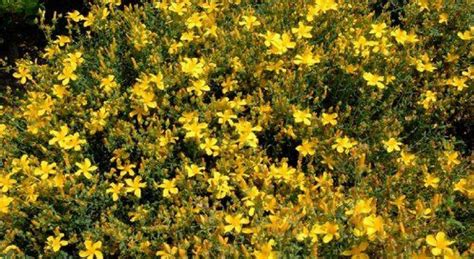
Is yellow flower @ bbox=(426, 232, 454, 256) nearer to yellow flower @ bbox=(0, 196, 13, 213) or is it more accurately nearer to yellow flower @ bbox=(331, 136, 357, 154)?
yellow flower @ bbox=(331, 136, 357, 154)

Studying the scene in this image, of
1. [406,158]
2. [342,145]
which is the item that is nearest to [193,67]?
[342,145]

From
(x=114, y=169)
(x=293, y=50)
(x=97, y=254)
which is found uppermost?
(x=293, y=50)

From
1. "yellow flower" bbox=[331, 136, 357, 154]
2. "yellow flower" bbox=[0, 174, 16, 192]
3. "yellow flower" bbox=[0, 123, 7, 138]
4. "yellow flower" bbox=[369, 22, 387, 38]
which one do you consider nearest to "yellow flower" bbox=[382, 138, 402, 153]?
"yellow flower" bbox=[331, 136, 357, 154]

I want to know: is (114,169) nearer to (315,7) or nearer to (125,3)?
(315,7)

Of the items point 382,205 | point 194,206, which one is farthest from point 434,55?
point 194,206

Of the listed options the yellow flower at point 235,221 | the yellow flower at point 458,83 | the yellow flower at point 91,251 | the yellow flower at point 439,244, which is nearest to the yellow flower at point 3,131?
the yellow flower at point 91,251

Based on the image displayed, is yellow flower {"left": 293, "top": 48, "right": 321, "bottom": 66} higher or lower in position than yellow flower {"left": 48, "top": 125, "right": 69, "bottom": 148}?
higher

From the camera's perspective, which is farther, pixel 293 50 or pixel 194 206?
pixel 293 50
